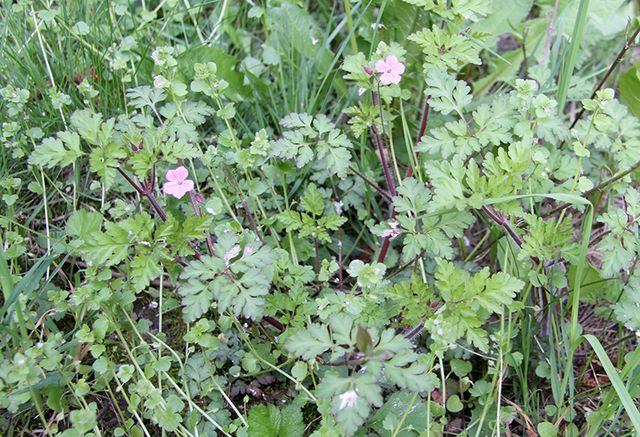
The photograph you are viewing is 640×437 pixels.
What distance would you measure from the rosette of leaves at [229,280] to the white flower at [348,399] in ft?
1.06

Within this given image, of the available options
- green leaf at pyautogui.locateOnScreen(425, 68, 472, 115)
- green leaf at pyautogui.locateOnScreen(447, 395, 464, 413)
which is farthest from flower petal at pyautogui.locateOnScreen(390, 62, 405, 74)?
green leaf at pyautogui.locateOnScreen(447, 395, 464, 413)

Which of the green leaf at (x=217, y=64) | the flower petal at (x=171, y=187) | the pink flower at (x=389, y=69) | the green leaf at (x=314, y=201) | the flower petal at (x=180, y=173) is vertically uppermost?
the pink flower at (x=389, y=69)

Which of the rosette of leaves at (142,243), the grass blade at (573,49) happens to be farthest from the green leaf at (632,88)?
the rosette of leaves at (142,243)

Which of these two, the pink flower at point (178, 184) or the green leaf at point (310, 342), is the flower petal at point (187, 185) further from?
the green leaf at point (310, 342)

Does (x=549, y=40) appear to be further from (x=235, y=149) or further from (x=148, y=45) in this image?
(x=148, y=45)

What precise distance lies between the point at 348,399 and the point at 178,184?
836mm

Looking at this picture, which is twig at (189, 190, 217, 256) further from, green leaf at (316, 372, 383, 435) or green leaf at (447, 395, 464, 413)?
green leaf at (447, 395, 464, 413)

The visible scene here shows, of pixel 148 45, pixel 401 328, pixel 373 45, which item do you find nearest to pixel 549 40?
pixel 373 45

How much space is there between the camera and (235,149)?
2.19 m

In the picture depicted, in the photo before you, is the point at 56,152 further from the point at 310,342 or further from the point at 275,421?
the point at 275,421

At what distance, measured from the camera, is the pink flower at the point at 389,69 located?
6.61 ft

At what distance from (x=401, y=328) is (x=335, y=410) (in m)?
0.61

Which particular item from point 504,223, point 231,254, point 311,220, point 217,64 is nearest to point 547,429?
point 504,223

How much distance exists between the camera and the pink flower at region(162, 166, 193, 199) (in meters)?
1.91
